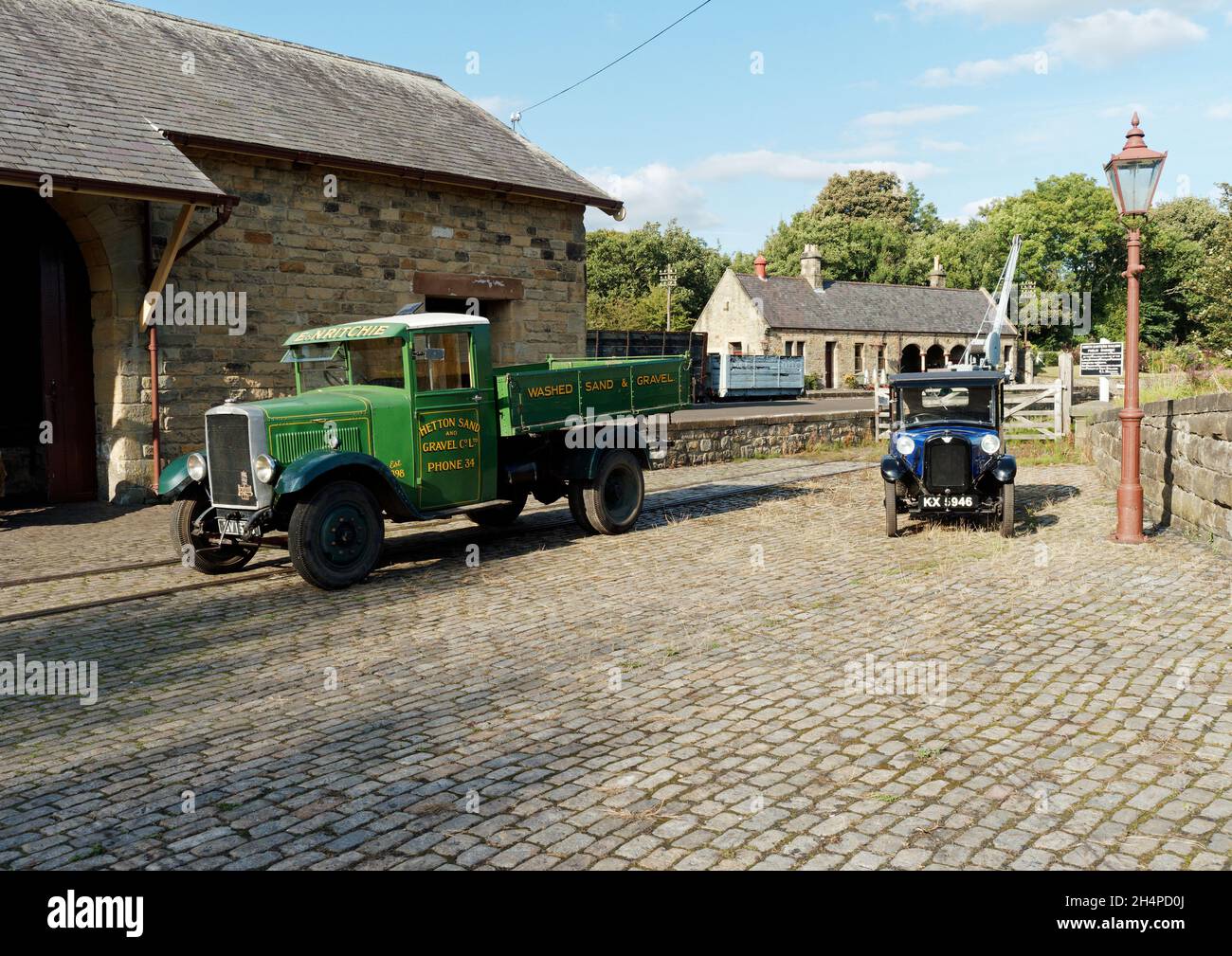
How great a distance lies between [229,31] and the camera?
1642 centimetres

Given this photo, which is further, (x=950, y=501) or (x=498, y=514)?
(x=498, y=514)

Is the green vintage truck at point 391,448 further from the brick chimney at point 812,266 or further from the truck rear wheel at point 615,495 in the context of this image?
the brick chimney at point 812,266

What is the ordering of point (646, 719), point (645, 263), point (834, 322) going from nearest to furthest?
point (646, 719) → point (834, 322) → point (645, 263)

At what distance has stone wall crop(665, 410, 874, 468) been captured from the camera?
58.7ft

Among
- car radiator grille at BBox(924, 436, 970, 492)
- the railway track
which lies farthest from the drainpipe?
car radiator grille at BBox(924, 436, 970, 492)

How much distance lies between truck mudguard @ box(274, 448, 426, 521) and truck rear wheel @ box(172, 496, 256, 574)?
3.83ft

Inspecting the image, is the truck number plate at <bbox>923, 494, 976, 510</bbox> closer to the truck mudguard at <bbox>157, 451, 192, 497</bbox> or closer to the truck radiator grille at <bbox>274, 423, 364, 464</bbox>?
the truck radiator grille at <bbox>274, 423, 364, 464</bbox>

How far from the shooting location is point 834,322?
4931 centimetres

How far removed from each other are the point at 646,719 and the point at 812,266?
48.4 metres

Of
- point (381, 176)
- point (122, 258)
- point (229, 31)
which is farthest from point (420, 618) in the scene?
point (229, 31)

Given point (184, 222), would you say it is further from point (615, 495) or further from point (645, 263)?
point (645, 263)

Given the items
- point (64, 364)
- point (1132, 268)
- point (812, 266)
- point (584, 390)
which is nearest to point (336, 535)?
point (584, 390)

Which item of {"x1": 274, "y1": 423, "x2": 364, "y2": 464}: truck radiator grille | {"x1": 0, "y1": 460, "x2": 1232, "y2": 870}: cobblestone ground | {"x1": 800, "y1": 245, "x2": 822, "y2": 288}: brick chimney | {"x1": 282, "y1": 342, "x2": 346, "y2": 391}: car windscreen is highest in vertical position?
{"x1": 800, "y1": 245, "x2": 822, "y2": 288}: brick chimney

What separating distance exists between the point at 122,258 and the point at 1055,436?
16.9 metres
